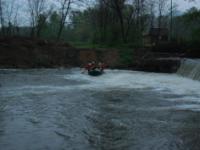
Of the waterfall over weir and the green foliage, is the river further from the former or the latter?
the green foliage

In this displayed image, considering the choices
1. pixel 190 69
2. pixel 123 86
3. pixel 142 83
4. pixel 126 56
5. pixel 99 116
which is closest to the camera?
pixel 99 116

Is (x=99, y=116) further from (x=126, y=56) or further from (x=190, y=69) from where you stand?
(x=126, y=56)

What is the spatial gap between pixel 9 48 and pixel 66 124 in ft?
95.0

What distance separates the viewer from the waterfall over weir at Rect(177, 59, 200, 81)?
29250 mm

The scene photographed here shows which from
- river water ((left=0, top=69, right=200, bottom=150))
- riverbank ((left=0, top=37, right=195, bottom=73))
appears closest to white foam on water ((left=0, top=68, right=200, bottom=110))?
river water ((left=0, top=69, right=200, bottom=150))

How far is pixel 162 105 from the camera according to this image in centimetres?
1838

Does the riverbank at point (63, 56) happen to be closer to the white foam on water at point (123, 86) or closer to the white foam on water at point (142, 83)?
the white foam on water at point (142, 83)

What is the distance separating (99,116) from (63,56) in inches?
1115

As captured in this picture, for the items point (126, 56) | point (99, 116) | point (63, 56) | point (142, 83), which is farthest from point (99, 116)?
point (63, 56)

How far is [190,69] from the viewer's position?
31.7 metres

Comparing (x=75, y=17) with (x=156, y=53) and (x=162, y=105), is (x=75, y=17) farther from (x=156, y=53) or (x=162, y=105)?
(x=162, y=105)

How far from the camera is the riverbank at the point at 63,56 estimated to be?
40.3 metres

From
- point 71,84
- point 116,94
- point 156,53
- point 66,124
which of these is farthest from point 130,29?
point 66,124

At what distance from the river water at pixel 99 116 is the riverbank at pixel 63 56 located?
46.4 feet
